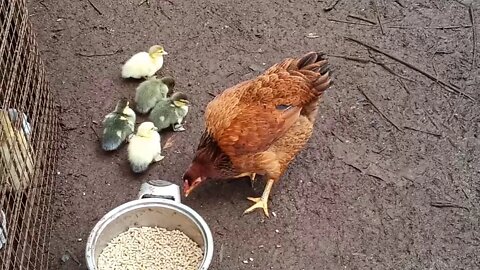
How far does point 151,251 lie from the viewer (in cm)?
287

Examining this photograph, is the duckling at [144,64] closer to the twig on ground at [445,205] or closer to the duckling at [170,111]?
the duckling at [170,111]

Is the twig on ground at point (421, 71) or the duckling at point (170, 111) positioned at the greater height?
the duckling at point (170, 111)

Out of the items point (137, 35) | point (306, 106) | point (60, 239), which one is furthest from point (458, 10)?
point (60, 239)

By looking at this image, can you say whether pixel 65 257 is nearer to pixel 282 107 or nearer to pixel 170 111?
pixel 170 111

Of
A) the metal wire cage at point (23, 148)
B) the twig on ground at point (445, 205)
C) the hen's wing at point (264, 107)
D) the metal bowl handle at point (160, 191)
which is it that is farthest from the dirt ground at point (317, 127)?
the hen's wing at point (264, 107)

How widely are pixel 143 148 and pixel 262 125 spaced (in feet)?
2.08

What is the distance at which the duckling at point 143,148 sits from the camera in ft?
10.5

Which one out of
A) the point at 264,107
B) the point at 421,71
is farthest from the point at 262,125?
the point at 421,71

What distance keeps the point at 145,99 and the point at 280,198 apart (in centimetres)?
89

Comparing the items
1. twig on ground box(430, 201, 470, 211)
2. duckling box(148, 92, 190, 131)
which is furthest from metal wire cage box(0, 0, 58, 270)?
twig on ground box(430, 201, 470, 211)

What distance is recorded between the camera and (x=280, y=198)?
3.23 meters

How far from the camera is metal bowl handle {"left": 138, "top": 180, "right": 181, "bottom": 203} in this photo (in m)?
2.93

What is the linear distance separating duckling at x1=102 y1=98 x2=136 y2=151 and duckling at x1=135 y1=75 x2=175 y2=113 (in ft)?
0.40

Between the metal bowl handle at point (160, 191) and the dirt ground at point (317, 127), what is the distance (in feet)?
0.82
